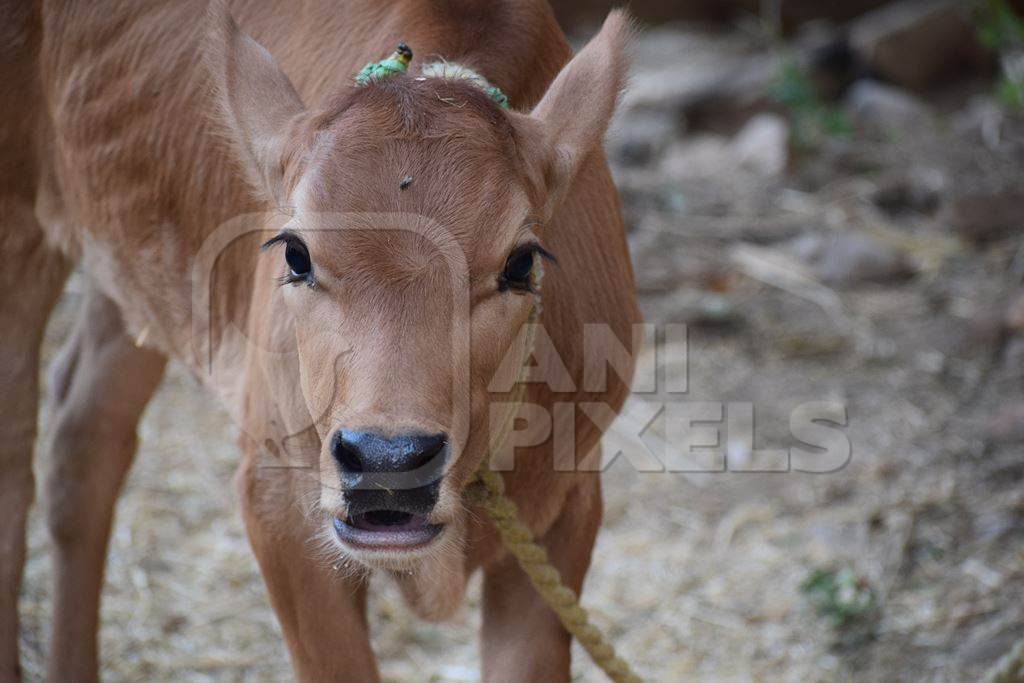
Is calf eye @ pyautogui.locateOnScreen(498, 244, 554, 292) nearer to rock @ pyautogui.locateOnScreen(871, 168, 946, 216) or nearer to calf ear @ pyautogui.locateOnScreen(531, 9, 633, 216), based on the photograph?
calf ear @ pyautogui.locateOnScreen(531, 9, 633, 216)

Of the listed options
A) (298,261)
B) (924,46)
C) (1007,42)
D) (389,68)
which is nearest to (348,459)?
(298,261)

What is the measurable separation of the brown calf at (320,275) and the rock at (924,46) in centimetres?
656

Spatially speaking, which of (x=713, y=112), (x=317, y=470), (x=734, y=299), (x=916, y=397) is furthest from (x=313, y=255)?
(x=713, y=112)

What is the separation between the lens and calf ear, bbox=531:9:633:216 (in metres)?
3.08

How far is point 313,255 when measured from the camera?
275cm

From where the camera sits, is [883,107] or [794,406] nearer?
[794,406]

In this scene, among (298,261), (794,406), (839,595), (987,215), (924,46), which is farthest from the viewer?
(924,46)

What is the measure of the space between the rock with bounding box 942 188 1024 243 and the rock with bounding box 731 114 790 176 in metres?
1.44

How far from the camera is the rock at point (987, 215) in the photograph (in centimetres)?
742

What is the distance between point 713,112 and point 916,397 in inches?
163

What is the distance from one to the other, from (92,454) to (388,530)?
238 cm

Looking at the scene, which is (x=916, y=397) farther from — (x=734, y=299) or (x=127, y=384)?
(x=127, y=384)

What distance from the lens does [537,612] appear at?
349 centimetres

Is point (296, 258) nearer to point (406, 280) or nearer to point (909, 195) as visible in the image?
point (406, 280)
